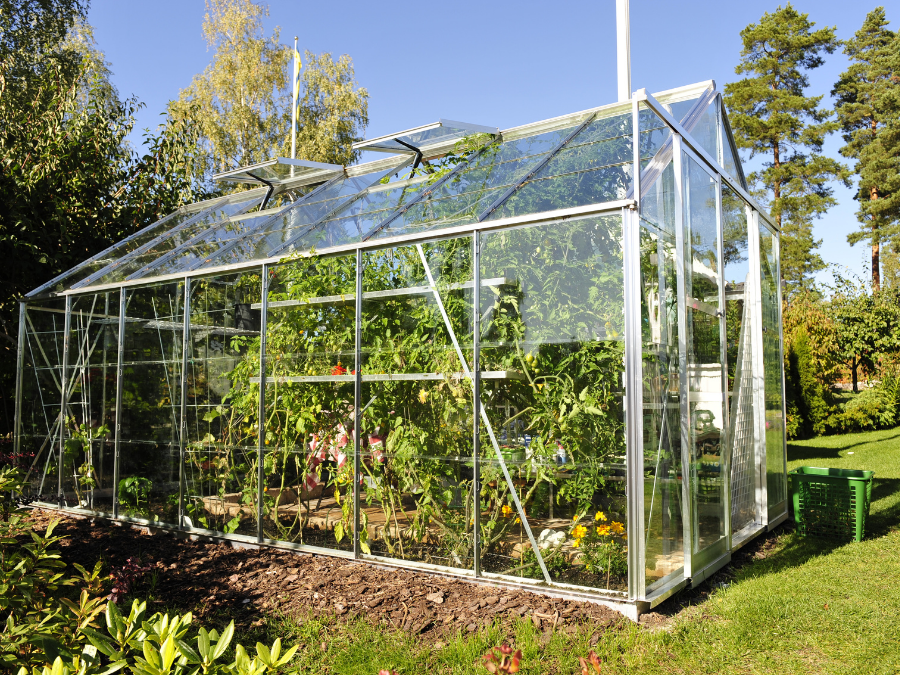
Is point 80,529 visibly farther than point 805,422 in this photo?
No

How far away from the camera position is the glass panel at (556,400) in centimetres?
392

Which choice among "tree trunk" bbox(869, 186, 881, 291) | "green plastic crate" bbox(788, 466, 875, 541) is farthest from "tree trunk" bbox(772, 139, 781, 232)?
"green plastic crate" bbox(788, 466, 875, 541)

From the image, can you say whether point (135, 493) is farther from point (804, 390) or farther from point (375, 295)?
point (804, 390)

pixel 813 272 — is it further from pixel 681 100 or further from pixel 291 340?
pixel 291 340

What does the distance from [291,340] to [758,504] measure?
14.2 feet

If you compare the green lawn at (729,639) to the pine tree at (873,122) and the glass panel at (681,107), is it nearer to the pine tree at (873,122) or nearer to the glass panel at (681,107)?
the glass panel at (681,107)

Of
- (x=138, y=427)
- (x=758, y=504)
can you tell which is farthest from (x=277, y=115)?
(x=758, y=504)

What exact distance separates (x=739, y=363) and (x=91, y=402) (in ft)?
20.8

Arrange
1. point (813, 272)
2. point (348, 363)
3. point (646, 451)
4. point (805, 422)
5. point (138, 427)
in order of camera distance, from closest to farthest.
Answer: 1. point (646, 451)
2. point (348, 363)
3. point (138, 427)
4. point (805, 422)
5. point (813, 272)

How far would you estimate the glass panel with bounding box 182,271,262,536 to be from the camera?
5598 mm

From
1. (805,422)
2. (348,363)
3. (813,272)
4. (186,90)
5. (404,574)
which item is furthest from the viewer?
(813,272)

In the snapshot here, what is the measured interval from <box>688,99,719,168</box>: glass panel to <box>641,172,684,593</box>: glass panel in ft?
3.37

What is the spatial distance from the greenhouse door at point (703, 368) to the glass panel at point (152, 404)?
439 cm

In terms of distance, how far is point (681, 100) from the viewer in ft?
17.7
